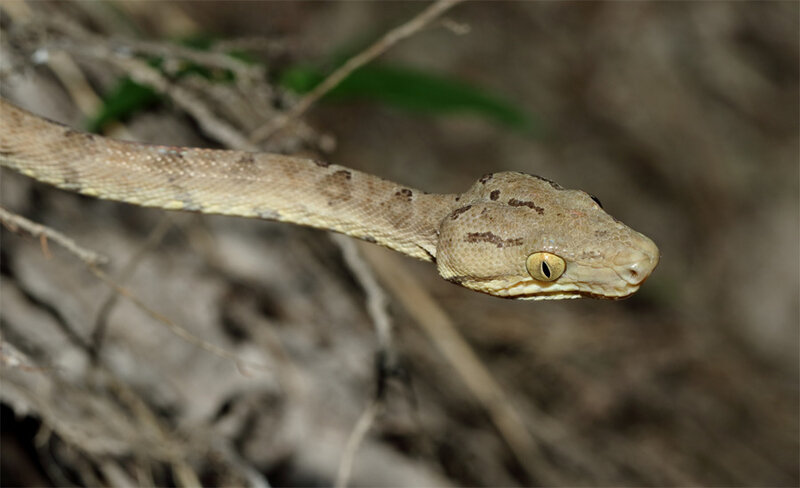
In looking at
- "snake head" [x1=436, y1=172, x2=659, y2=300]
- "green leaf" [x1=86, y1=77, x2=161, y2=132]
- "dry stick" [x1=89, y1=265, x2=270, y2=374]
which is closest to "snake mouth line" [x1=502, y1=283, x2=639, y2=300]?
"snake head" [x1=436, y1=172, x2=659, y2=300]

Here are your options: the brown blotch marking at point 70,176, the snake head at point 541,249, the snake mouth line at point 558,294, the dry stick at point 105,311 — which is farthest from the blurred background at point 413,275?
the snake mouth line at point 558,294

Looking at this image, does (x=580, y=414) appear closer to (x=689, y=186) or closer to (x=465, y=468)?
(x=465, y=468)

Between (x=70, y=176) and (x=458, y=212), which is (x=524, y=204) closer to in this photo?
(x=458, y=212)

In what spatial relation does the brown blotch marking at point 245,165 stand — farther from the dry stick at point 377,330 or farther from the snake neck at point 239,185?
the dry stick at point 377,330

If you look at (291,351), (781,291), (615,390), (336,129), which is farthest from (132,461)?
(781,291)

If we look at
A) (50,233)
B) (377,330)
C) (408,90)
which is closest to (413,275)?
(408,90)

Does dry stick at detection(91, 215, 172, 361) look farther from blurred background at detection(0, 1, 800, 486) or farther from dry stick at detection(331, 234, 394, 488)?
dry stick at detection(331, 234, 394, 488)

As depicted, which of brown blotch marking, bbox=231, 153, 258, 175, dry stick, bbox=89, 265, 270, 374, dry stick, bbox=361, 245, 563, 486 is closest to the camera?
dry stick, bbox=89, 265, 270, 374
